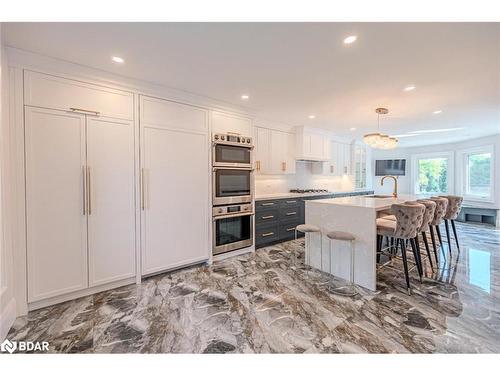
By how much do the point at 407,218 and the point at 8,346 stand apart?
3859 mm

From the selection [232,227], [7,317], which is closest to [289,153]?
[232,227]

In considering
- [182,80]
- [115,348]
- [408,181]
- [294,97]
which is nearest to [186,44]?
[182,80]

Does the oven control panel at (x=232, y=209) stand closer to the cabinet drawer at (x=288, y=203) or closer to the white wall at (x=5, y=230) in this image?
the cabinet drawer at (x=288, y=203)

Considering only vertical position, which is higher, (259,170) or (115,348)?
(259,170)

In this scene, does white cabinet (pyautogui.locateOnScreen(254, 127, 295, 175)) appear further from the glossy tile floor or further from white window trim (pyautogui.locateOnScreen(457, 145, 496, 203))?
white window trim (pyautogui.locateOnScreen(457, 145, 496, 203))

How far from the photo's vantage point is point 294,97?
10.9 ft

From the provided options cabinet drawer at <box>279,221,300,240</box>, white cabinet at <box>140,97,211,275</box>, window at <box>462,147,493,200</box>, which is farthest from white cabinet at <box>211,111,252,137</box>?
window at <box>462,147,493,200</box>

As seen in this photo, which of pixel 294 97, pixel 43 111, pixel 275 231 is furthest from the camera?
pixel 275 231

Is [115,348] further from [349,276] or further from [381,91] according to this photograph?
[381,91]

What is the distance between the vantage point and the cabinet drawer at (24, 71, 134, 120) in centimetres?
213
